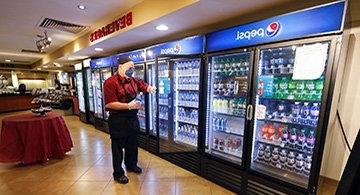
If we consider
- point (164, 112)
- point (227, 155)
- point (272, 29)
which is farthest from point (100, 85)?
point (272, 29)

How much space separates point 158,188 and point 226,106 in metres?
1.54

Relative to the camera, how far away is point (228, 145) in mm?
3006

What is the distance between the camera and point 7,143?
3348mm

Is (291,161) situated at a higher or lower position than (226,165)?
higher

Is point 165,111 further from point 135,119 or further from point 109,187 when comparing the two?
point 109,187

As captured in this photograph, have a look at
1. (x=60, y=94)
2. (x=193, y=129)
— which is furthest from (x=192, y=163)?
(x=60, y=94)

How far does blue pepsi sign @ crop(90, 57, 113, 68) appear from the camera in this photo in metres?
5.16

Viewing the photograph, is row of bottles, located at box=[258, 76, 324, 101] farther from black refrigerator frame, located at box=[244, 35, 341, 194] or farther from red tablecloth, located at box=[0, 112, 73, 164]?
red tablecloth, located at box=[0, 112, 73, 164]

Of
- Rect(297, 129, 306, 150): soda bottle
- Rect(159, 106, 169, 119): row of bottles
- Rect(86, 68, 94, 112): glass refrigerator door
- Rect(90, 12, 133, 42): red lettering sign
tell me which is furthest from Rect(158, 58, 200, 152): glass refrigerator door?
Rect(86, 68, 94, 112): glass refrigerator door

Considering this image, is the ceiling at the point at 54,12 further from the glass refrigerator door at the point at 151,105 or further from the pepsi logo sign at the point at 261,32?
the pepsi logo sign at the point at 261,32

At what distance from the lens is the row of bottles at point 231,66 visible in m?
2.70

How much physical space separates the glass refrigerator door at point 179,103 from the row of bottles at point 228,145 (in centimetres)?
35

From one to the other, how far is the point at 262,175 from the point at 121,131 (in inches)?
78.0

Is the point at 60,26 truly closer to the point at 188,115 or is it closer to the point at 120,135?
the point at 120,135
